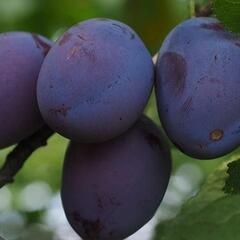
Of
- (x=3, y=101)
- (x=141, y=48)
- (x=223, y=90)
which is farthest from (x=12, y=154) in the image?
(x=223, y=90)

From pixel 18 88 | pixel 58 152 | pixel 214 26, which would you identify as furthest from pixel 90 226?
pixel 58 152

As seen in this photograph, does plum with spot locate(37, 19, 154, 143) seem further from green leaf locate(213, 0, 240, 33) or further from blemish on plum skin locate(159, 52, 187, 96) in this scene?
green leaf locate(213, 0, 240, 33)

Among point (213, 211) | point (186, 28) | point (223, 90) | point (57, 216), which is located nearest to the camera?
point (213, 211)

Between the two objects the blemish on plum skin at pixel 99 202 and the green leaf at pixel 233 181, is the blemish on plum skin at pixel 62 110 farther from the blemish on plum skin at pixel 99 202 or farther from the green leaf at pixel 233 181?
the green leaf at pixel 233 181

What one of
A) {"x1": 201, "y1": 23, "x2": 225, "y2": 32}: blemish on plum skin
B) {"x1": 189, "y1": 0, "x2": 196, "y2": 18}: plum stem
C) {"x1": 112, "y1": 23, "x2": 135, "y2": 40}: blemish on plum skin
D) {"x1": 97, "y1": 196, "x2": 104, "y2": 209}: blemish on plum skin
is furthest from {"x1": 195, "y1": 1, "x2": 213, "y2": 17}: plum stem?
{"x1": 97, "y1": 196, "x2": 104, "y2": 209}: blemish on plum skin

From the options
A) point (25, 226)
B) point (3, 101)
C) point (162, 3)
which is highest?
point (3, 101)

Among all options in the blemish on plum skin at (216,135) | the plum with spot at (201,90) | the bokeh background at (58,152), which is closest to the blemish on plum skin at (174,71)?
the plum with spot at (201,90)

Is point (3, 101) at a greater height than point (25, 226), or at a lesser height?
greater

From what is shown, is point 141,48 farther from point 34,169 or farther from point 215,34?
point 34,169
